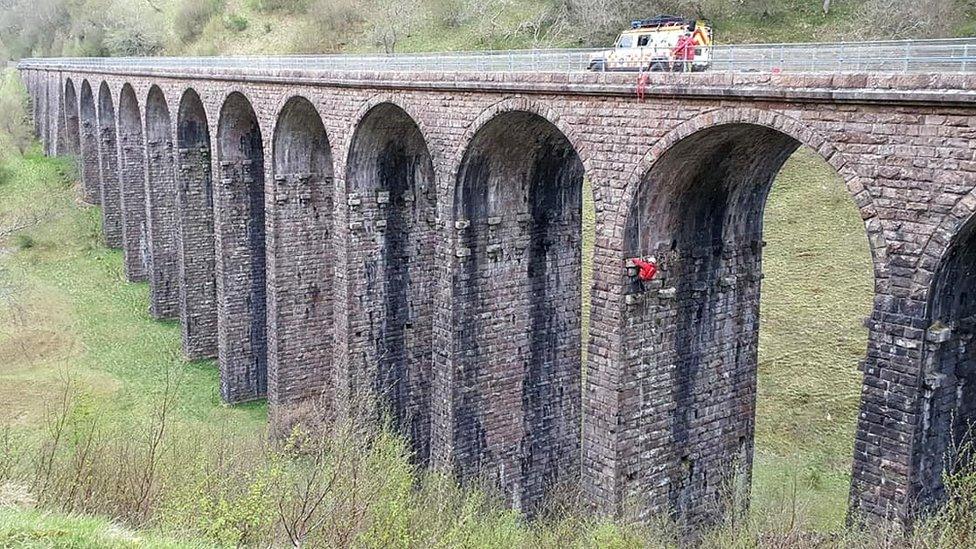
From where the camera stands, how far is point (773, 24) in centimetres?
3597

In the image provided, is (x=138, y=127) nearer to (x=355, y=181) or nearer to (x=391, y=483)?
(x=355, y=181)

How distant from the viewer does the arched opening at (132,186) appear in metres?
34.1

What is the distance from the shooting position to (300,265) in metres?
22.1

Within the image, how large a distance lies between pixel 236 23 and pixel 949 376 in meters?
57.9

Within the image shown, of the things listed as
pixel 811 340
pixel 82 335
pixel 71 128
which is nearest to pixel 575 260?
pixel 811 340

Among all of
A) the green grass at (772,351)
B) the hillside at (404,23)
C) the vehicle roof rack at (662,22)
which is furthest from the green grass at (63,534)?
the hillside at (404,23)

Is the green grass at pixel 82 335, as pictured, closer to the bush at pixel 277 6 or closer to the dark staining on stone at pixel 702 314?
the dark staining on stone at pixel 702 314

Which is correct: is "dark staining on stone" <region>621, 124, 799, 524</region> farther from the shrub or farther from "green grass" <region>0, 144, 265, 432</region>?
the shrub

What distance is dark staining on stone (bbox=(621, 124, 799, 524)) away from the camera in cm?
1297

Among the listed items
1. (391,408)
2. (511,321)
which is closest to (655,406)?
(511,321)

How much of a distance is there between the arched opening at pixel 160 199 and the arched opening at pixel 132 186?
355 cm

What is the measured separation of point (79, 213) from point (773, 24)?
31432 mm

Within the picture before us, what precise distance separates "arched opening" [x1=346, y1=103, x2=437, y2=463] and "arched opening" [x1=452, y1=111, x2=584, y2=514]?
9.83 feet

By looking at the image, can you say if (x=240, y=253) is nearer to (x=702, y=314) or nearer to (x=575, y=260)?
(x=575, y=260)
